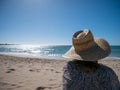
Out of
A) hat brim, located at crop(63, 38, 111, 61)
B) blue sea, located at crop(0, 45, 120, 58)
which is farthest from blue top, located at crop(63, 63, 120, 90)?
blue sea, located at crop(0, 45, 120, 58)

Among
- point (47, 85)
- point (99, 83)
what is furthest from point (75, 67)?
point (47, 85)

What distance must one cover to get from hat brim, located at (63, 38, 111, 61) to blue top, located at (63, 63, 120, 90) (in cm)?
13

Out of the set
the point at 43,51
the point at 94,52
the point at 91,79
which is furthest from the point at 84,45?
the point at 43,51

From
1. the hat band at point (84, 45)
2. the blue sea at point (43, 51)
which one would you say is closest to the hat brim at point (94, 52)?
the hat band at point (84, 45)

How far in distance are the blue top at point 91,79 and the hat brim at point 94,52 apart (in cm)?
13

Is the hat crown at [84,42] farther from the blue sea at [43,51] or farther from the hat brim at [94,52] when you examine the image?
the blue sea at [43,51]

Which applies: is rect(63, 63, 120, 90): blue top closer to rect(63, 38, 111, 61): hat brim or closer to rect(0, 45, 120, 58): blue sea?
rect(63, 38, 111, 61): hat brim

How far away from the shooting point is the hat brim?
1.84 meters

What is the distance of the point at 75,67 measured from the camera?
197cm

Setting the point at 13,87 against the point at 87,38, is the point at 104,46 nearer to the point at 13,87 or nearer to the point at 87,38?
the point at 87,38

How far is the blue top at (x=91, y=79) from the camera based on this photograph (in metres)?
1.86

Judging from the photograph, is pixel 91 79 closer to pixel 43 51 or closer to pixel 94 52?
pixel 94 52

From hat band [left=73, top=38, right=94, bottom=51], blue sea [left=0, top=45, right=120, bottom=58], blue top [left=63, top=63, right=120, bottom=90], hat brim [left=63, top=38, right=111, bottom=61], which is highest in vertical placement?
blue sea [left=0, top=45, right=120, bottom=58]

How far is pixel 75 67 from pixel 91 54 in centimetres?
25
